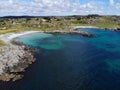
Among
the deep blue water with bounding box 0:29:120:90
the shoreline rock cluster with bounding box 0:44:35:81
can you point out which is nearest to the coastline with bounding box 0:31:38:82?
the shoreline rock cluster with bounding box 0:44:35:81

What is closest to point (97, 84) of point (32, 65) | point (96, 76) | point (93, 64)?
point (96, 76)

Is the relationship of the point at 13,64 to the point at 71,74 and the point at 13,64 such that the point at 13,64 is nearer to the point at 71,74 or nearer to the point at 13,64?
the point at 13,64

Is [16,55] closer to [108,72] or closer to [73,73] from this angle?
[73,73]

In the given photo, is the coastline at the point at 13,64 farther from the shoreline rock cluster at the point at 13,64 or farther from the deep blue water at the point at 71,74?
the deep blue water at the point at 71,74

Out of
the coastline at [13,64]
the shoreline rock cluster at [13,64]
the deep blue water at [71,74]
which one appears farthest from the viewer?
the shoreline rock cluster at [13,64]

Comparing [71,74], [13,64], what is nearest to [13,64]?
[13,64]

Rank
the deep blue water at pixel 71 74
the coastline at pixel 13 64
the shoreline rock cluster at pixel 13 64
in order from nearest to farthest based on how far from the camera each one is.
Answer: the deep blue water at pixel 71 74, the coastline at pixel 13 64, the shoreline rock cluster at pixel 13 64

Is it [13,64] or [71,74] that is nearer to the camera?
[71,74]

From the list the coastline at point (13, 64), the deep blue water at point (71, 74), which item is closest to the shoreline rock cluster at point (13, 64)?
the coastline at point (13, 64)

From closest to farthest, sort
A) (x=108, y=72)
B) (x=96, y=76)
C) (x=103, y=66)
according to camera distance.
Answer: (x=96, y=76), (x=108, y=72), (x=103, y=66)

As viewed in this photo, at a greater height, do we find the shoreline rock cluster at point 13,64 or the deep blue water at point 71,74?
the shoreline rock cluster at point 13,64

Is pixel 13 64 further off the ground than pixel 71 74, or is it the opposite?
pixel 13 64
